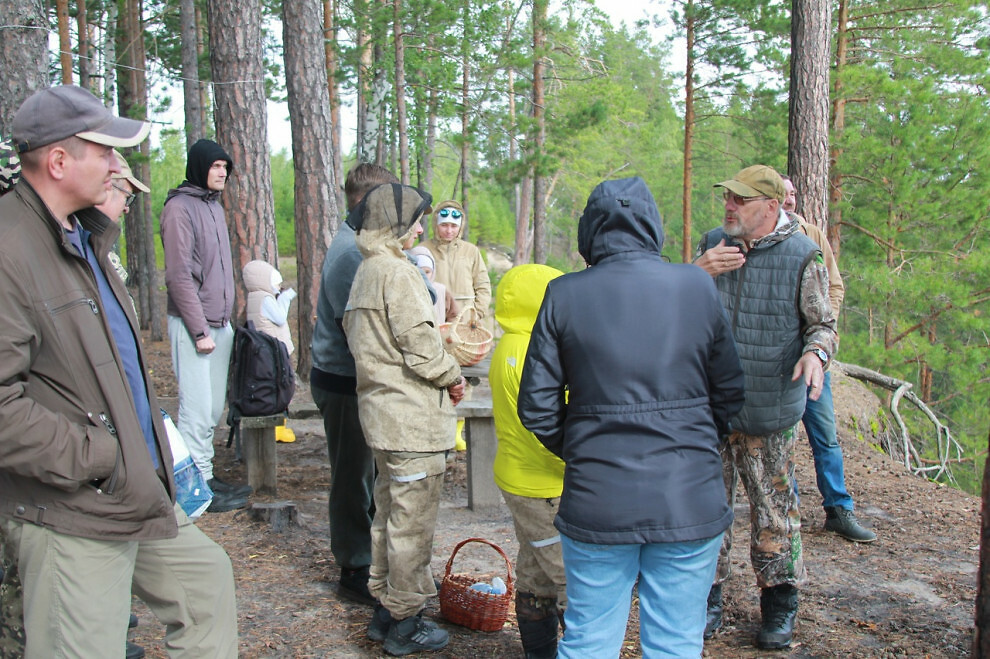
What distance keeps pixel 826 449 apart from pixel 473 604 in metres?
2.52

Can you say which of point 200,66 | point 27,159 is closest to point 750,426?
point 27,159

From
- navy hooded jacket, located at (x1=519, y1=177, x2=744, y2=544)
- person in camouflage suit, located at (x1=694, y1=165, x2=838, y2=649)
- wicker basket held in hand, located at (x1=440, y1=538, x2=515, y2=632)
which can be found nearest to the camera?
navy hooded jacket, located at (x1=519, y1=177, x2=744, y2=544)

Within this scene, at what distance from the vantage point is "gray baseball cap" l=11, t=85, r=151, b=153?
2133 mm

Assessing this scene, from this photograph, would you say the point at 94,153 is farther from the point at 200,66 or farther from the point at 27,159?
the point at 200,66

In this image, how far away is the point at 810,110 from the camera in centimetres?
802

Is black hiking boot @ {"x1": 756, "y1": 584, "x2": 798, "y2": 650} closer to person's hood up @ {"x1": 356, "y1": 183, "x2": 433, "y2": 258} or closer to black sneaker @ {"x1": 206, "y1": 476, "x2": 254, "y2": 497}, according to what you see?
person's hood up @ {"x1": 356, "y1": 183, "x2": 433, "y2": 258}

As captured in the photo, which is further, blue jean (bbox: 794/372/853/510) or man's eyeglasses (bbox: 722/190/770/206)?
blue jean (bbox: 794/372/853/510)

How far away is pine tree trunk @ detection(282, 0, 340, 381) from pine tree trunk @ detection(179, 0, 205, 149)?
4.75m

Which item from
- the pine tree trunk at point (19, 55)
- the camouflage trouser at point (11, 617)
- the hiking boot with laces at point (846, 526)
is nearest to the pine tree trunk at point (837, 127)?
the hiking boot with laces at point (846, 526)

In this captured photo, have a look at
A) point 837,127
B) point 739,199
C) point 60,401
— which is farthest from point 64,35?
point 837,127

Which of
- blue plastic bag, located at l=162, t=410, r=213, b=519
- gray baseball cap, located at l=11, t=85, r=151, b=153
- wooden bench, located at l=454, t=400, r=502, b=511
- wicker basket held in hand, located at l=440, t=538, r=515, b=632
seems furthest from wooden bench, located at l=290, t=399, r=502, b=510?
gray baseball cap, located at l=11, t=85, r=151, b=153

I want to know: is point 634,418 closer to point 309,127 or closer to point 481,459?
point 481,459

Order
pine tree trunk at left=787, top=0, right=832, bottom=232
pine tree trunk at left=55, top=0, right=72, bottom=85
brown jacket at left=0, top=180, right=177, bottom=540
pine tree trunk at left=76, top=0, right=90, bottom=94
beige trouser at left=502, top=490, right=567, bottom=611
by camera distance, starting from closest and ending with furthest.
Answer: brown jacket at left=0, top=180, right=177, bottom=540
beige trouser at left=502, top=490, right=567, bottom=611
pine tree trunk at left=787, top=0, right=832, bottom=232
pine tree trunk at left=55, top=0, right=72, bottom=85
pine tree trunk at left=76, top=0, right=90, bottom=94

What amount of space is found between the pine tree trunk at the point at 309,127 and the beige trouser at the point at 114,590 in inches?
261
